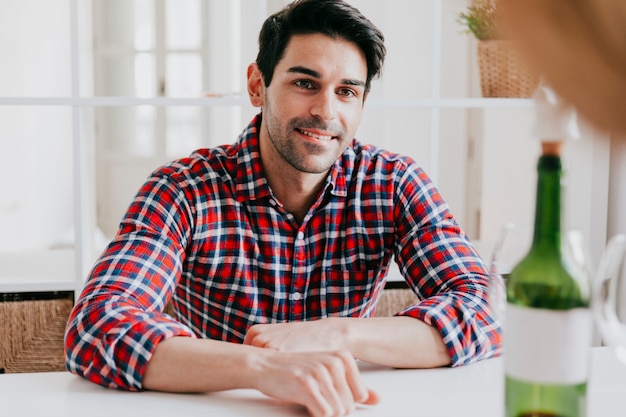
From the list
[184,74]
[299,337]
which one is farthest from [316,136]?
[184,74]

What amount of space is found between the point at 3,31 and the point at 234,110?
1.75m

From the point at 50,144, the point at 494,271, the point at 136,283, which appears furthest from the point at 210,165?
the point at 50,144

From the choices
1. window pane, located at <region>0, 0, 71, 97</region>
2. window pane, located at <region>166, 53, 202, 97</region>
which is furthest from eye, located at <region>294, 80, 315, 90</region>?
window pane, located at <region>166, 53, 202, 97</region>

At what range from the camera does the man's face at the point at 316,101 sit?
166cm

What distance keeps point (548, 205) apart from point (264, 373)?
458 millimetres

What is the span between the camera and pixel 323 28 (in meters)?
1.70

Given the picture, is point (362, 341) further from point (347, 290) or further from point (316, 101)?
point (316, 101)

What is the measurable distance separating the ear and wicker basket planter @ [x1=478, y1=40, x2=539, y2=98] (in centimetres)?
78

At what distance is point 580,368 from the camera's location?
71cm

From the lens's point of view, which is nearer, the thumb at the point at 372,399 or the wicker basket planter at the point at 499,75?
→ the thumb at the point at 372,399

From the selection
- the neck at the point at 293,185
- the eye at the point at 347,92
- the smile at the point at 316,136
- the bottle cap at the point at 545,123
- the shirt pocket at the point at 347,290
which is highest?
the eye at the point at 347,92

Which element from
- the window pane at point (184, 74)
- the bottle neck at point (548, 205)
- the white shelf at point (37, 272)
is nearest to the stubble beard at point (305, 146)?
the white shelf at point (37, 272)

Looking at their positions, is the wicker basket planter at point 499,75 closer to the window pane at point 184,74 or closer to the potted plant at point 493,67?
the potted plant at point 493,67

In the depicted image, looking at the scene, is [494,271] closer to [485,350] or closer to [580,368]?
[580,368]
